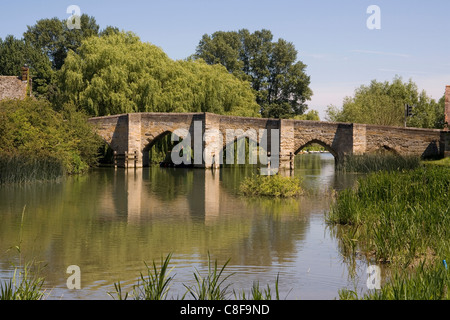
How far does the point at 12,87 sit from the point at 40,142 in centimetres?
1413

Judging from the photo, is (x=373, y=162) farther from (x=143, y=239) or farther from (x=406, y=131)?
(x=143, y=239)

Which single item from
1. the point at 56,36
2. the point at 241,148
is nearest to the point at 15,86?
the point at 241,148

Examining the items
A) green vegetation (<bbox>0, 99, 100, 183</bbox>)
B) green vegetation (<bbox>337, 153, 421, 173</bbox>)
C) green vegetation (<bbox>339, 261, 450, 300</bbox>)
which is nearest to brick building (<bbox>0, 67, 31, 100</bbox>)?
green vegetation (<bbox>0, 99, 100, 183</bbox>)

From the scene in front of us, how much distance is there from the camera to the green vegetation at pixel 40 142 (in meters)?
20.3

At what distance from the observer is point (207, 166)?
3075 centimetres

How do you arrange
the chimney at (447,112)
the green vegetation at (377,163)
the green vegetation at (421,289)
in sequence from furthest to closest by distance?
the chimney at (447,112) < the green vegetation at (377,163) < the green vegetation at (421,289)

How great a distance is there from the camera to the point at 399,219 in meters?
9.05

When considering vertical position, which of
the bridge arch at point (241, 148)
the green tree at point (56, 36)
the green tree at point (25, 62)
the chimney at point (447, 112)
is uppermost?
the green tree at point (56, 36)

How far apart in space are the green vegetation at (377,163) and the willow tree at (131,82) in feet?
28.8

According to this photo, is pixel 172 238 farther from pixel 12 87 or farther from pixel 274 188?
pixel 12 87

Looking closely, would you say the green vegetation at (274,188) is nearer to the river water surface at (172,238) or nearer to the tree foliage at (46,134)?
the river water surface at (172,238)

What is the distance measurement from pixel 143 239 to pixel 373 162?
741 inches

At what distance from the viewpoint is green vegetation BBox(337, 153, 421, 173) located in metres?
25.9

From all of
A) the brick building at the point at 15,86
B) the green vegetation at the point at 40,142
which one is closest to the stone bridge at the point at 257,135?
the green vegetation at the point at 40,142
